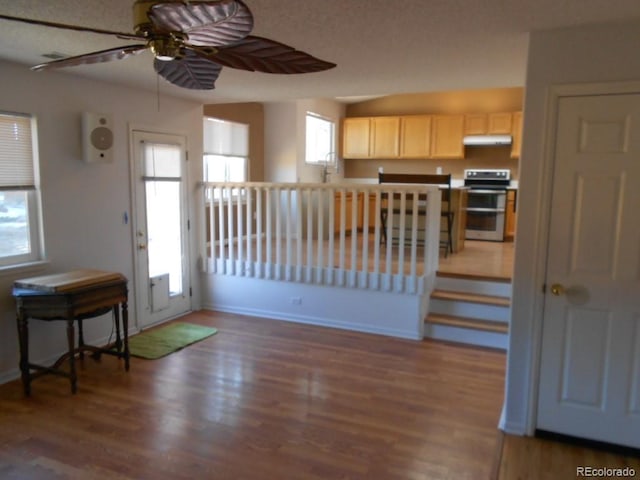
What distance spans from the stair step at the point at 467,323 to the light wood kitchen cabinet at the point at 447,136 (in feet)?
13.9

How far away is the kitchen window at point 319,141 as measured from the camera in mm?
8008

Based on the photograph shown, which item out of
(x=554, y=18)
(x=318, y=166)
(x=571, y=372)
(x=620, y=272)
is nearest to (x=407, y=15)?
(x=554, y=18)

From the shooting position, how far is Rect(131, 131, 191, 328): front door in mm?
4605

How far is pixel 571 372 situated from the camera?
9.02 feet

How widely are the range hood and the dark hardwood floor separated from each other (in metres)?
4.44

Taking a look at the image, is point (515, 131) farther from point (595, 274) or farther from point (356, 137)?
point (595, 274)

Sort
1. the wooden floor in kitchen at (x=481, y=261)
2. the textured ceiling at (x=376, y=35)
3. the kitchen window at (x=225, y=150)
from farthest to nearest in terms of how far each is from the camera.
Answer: the kitchen window at (x=225, y=150)
the wooden floor in kitchen at (x=481, y=261)
the textured ceiling at (x=376, y=35)

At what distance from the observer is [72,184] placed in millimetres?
3920

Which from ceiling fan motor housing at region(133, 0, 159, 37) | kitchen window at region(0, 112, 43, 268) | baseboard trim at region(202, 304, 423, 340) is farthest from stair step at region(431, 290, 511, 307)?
ceiling fan motor housing at region(133, 0, 159, 37)

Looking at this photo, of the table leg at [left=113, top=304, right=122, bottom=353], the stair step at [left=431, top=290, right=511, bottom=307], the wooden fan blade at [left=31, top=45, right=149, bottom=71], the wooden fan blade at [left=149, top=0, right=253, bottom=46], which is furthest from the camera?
the stair step at [left=431, top=290, right=511, bottom=307]

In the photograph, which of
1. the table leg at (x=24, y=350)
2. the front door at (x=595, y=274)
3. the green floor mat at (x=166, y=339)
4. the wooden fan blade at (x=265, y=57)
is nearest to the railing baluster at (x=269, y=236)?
the green floor mat at (x=166, y=339)

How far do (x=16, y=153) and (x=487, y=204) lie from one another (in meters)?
6.47

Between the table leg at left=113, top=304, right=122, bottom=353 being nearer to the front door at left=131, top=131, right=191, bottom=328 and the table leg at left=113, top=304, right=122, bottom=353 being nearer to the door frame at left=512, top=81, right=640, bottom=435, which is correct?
the front door at left=131, top=131, right=191, bottom=328

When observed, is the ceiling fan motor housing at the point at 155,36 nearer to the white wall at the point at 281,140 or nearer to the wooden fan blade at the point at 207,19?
the wooden fan blade at the point at 207,19
